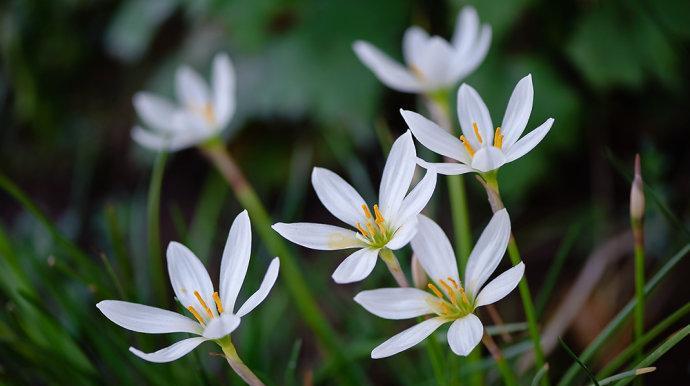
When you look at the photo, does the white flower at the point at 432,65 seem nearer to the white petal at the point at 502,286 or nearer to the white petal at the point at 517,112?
the white petal at the point at 517,112

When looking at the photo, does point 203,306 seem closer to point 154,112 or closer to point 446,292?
point 446,292

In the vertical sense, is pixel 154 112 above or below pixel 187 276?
above

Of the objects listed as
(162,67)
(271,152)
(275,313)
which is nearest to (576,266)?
(275,313)

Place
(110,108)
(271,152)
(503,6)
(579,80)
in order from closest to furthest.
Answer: (503,6), (579,80), (271,152), (110,108)

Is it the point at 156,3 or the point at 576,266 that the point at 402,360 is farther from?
the point at 156,3

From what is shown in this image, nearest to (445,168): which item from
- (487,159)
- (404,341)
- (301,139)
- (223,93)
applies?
(487,159)

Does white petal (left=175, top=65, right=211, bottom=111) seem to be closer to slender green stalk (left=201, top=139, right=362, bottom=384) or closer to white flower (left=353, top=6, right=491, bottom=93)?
slender green stalk (left=201, top=139, right=362, bottom=384)
